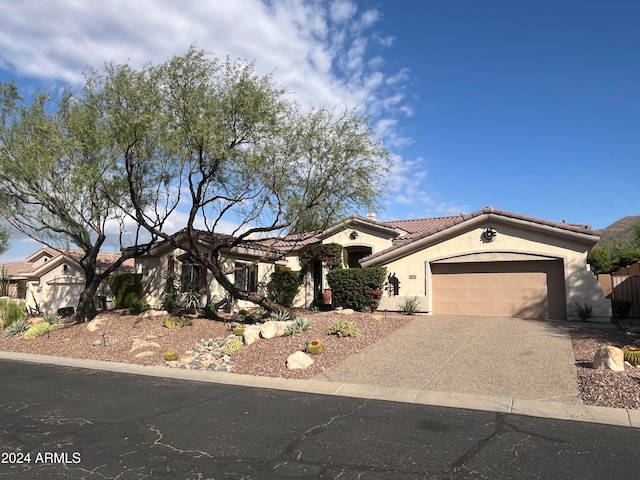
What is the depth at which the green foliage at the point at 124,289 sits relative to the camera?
2338 centimetres

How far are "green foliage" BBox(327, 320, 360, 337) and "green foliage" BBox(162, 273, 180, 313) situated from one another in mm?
9522

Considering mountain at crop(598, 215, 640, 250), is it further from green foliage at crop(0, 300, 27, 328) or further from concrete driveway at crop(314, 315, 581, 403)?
green foliage at crop(0, 300, 27, 328)

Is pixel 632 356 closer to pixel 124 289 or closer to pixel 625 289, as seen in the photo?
pixel 625 289

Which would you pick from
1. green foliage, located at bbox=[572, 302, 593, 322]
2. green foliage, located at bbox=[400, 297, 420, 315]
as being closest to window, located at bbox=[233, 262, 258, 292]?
green foliage, located at bbox=[400, 297, 420, 315]

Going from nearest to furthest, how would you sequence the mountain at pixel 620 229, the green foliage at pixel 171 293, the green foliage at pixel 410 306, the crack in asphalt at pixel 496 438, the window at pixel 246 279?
the crack in asphalt at pixel 496 438 → the green foliage at pixel 410 306 → the green foliage at pixel 171 293 → the window at pixel 246 279 → the mountain at pixel 620 229

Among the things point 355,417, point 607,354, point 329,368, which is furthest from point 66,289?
point 607,354

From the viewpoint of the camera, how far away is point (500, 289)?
18.4m

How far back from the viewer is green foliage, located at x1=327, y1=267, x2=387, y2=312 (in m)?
19.4

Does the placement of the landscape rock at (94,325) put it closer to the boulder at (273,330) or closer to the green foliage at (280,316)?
the green foliage at (280,316)

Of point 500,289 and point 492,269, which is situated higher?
point 492,269

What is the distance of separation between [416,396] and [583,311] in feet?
34.0

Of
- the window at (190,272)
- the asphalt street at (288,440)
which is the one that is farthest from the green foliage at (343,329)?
the window at (190,272)

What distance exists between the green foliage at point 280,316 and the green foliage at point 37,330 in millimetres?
8867

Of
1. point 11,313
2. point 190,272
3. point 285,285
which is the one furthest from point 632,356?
point 11,313
